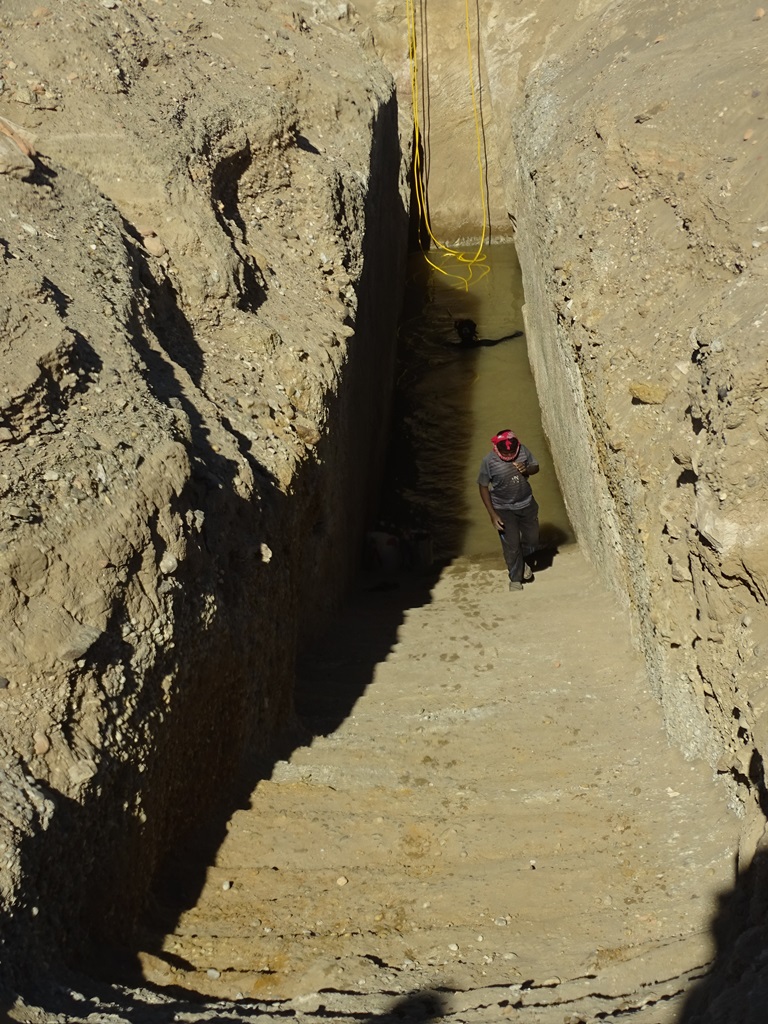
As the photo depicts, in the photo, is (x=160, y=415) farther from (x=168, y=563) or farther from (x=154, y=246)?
(x=154, y=246)

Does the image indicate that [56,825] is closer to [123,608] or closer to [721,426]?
[123,608]

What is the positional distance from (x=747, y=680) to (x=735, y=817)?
30.1 inches

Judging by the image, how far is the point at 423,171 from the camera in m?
14.8

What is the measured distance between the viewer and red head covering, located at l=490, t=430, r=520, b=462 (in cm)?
780

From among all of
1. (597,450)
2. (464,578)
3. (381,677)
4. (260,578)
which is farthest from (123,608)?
(464,578)

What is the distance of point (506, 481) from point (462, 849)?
3793 mm

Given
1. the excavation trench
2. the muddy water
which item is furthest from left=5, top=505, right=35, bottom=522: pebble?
the muddy water

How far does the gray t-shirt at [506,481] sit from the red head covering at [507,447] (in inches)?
1.7

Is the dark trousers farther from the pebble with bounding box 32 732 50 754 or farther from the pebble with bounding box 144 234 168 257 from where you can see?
the pebble with bounding box 32 732 50 754

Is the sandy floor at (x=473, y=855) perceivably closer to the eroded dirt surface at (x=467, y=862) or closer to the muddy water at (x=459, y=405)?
the eroded dirt surface at (x=467, y=862)

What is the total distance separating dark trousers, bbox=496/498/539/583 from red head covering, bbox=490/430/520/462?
0.50 metres

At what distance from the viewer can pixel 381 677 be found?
657 cm

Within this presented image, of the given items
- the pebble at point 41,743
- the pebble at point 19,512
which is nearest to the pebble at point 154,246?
the pebble at point 19,512

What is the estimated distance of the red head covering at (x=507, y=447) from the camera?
25.6 ft
